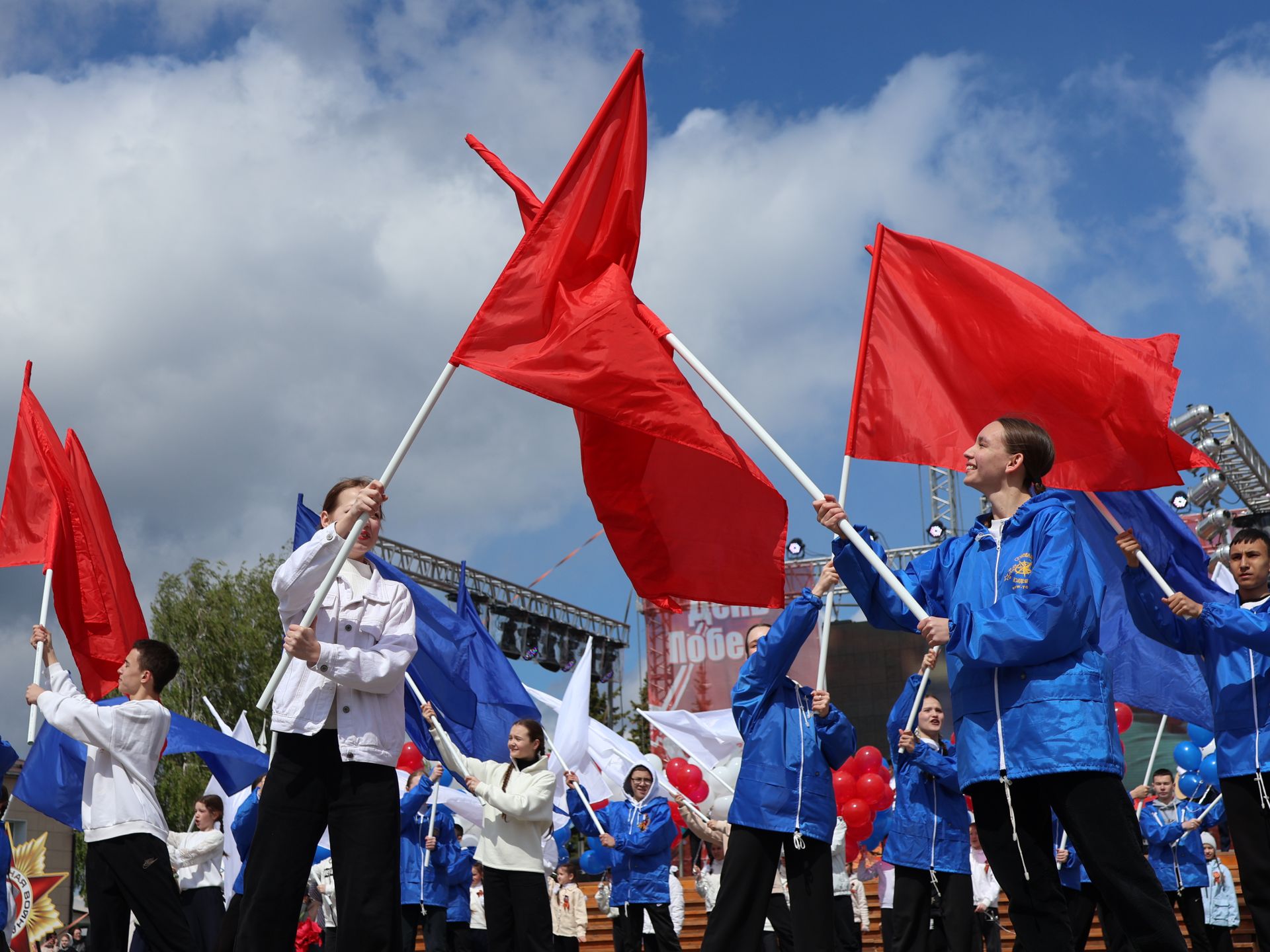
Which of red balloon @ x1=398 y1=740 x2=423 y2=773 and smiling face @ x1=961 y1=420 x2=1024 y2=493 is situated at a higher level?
red balloon @ x1=398 y1=740 x2=423 y2=773

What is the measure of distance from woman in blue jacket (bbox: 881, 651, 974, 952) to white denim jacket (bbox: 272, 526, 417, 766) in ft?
13.4

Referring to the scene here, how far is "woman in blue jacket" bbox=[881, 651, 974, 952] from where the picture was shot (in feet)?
26.6

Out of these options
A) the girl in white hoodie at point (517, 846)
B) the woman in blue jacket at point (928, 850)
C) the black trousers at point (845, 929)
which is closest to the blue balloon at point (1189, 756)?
the black trousers at point (845, 929)

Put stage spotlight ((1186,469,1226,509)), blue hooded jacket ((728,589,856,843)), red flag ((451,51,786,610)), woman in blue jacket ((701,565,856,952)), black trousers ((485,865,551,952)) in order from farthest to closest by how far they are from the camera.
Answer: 1. stage spotlight ((1186,469,1226,509))
2. black trousers ((485,865,551,952))
3. blue hooded jacket ((728,589,856,843))
4. woman in blue jacket ((701,565,856,952))
5. red flag ((451,51,786,610))

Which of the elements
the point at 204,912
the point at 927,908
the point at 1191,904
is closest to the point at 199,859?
the point at 204,912

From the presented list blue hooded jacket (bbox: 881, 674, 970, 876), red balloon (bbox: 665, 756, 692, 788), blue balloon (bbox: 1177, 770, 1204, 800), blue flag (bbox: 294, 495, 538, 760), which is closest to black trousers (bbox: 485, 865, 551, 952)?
blue flag (bbox: 294, 495, 538, 760)

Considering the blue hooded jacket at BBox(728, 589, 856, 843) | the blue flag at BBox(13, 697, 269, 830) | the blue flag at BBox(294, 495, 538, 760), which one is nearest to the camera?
the blue hooded jacket at BBox(728, 589, 856, 843)

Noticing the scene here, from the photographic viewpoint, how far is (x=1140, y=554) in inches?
241

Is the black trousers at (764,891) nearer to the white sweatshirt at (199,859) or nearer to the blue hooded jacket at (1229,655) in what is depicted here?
the blue hooded jacket at (1229,655)

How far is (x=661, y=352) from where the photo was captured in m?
6.33

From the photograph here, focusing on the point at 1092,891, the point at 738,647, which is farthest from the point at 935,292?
the point at 738,647

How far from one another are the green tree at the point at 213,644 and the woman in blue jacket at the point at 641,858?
22594 millimetres

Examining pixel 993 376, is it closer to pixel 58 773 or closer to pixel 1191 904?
pixel 1191 904

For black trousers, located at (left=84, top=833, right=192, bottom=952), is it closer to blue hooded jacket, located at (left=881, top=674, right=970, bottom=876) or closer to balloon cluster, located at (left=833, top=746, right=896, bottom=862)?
blue hooded jacket, located at (left=881, top=674, right=970, bottom=876)
